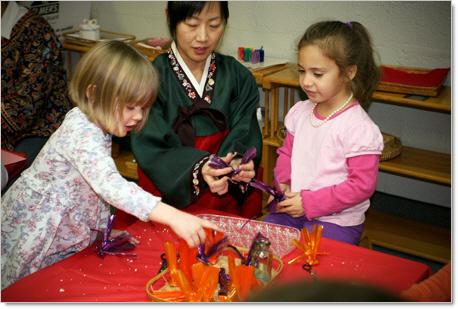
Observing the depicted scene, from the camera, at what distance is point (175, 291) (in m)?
1.32

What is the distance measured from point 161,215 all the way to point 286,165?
0.87 m

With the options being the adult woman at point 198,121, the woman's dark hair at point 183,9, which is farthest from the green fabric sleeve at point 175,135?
the woman's dark hair at point 183,9

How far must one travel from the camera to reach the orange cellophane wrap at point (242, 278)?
129 centimetres

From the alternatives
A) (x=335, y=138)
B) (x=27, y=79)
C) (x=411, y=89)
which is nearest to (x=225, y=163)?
(x=335, y=138)

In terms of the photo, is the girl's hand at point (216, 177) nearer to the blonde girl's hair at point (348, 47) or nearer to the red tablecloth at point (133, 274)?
the red tablecloth at point (133, 274)

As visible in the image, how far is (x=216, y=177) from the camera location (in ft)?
6.18

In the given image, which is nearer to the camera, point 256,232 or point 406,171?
point 256,232

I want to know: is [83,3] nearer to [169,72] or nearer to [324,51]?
[169,72]

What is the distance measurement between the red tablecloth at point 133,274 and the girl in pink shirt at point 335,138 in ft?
1.10

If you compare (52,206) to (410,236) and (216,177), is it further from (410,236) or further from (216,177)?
(410,236)

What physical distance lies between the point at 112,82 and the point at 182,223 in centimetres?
50

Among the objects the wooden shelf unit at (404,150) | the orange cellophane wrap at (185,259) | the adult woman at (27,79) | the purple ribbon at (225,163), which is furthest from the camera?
the adult woman at (27,79)

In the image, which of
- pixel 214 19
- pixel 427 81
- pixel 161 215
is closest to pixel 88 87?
pixel 161 215

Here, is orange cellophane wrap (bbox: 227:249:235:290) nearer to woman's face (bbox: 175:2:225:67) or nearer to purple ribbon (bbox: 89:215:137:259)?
purple ribbon (bbox: 89:215:137:259)
